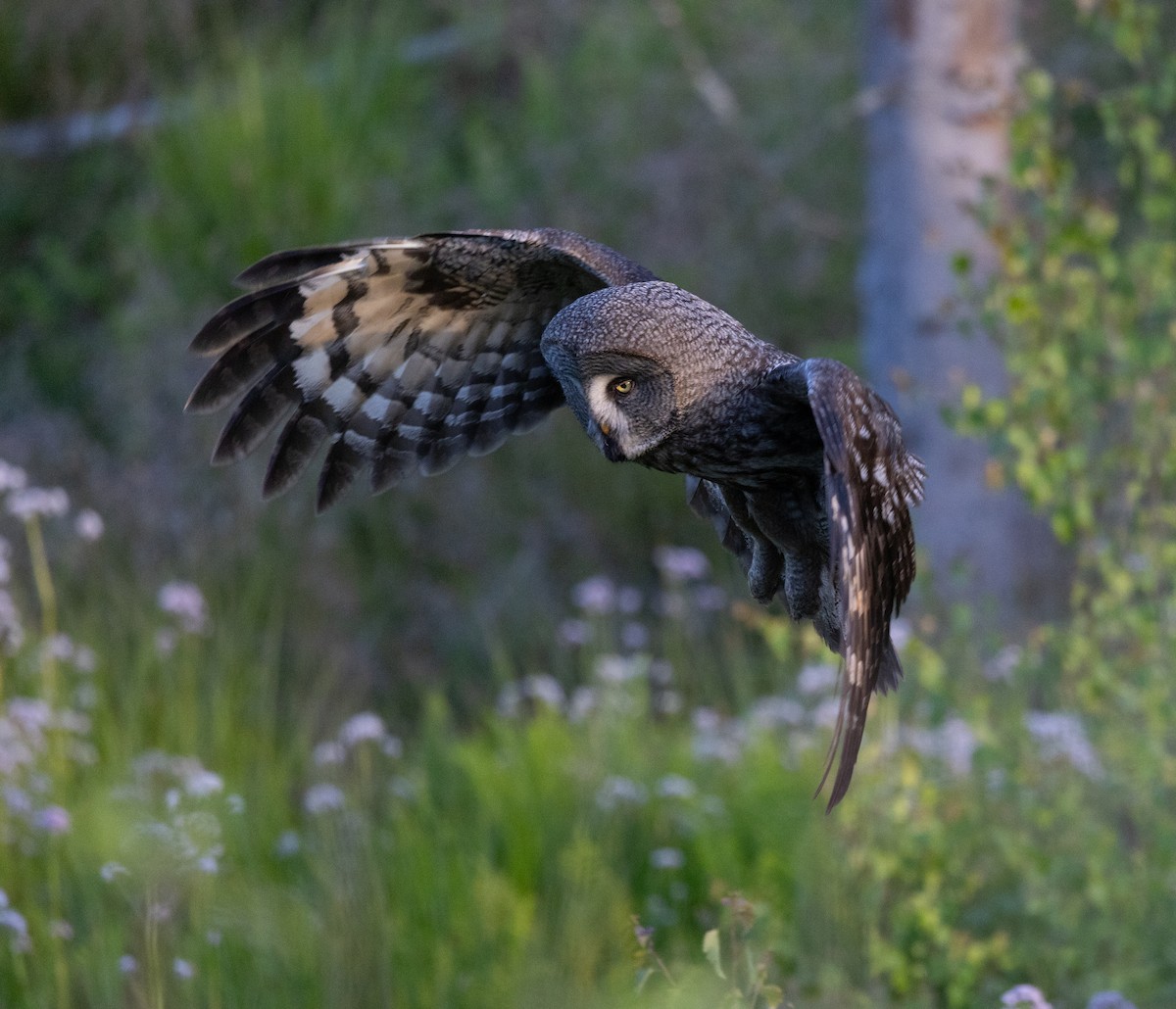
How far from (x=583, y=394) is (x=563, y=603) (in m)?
4.94

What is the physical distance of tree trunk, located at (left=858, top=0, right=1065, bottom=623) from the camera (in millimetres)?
5887

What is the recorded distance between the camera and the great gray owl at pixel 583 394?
2637mm

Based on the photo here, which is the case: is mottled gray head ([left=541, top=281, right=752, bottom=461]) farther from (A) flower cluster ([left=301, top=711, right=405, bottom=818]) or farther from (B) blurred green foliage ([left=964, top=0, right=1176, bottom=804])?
(A) flower cluster ([left=301, top=711, right=405, bottom=818])

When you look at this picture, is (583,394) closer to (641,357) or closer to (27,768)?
(641,357)

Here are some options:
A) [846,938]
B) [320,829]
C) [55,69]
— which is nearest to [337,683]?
[320,829]

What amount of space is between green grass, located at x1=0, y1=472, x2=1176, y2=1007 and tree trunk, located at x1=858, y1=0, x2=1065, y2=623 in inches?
39.2

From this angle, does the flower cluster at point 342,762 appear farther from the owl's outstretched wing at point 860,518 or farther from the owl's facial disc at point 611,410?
the owl's outstretched wing at point 860,518

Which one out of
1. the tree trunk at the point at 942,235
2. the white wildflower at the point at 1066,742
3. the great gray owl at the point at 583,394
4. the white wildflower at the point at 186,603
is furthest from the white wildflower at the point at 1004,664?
the white wildflower at the point at 186,603

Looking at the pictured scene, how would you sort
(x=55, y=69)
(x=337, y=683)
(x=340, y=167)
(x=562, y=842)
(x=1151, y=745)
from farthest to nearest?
(x=55, y=69) < (x=340, y=167) < (x=337, y=683) < (x=562, y=842) < (x=1151, y=745)

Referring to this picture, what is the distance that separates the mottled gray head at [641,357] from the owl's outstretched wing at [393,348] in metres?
0.26

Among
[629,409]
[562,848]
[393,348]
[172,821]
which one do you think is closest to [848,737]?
[629,409]

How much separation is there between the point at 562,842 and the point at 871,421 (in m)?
2.18

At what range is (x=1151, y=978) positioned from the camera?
12.3ft

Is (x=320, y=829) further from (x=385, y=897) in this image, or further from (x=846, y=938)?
(x=846, y=938)
